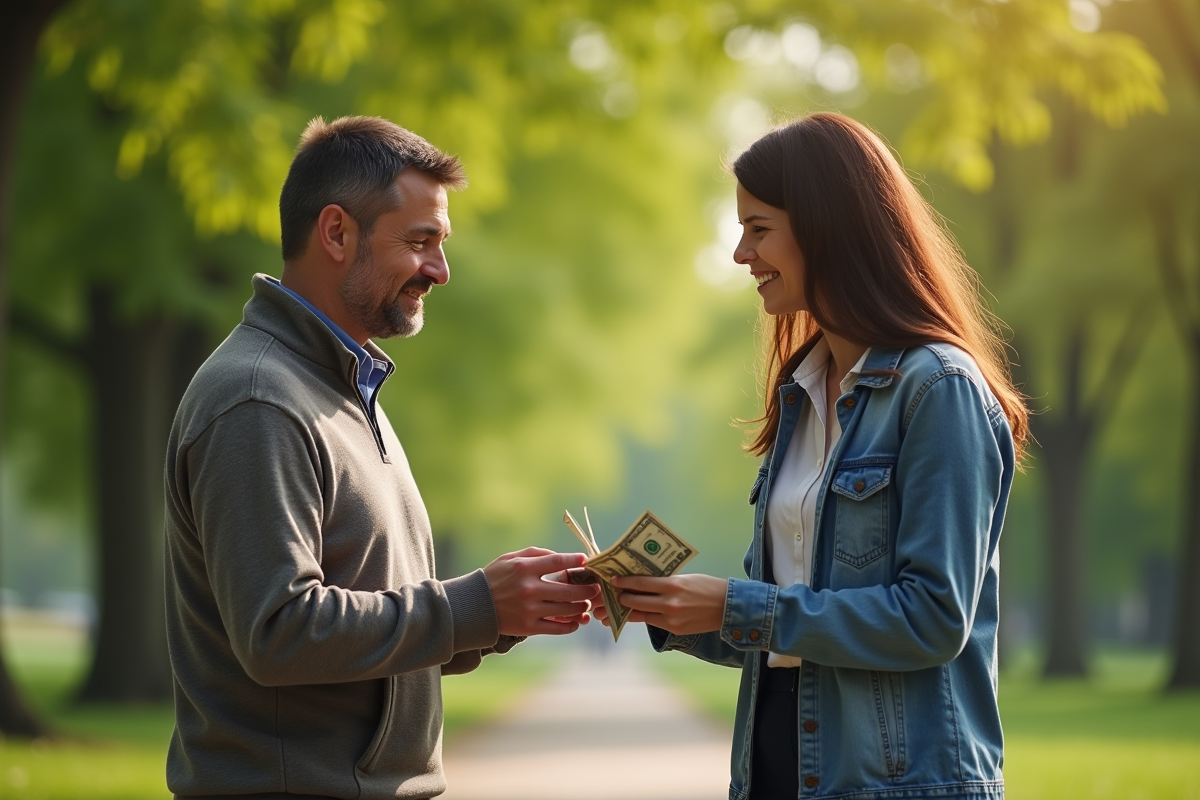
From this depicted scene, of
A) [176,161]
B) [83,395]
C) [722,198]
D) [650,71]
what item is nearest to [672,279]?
[722,198]

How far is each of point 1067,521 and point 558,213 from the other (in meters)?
12.1

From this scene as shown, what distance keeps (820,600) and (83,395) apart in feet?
60.4

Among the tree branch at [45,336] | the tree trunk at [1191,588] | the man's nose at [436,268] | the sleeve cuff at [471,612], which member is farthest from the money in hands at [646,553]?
the tree trunk at [1191,588]

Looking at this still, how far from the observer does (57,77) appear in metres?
14.0

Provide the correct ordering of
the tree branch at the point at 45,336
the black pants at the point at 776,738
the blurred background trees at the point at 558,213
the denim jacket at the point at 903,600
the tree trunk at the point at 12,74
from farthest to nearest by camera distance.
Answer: the tree branch at the point at 45,336
the blurred background trees at the point at 558,213
the tree trunk at the point at 12,74
the black pants at the point at 776,738
the denim jacket at the point at 903,600

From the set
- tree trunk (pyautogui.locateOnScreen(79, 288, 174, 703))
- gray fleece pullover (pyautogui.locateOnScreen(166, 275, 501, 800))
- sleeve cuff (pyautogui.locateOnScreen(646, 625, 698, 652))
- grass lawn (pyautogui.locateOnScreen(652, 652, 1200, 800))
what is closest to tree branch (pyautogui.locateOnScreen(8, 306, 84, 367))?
tree trunk (pyautogui.locateOnScreen(79, 288, 174, 703))

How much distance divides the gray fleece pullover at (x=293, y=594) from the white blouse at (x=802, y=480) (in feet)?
2.39

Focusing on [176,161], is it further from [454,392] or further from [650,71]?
[454,392]

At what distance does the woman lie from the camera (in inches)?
122

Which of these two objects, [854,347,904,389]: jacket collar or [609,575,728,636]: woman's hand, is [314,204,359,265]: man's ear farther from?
[854,347,904,389]: jacket collar

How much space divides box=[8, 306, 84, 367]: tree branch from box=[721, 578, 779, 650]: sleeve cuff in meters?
14.7

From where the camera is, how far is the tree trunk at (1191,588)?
19.2 metres

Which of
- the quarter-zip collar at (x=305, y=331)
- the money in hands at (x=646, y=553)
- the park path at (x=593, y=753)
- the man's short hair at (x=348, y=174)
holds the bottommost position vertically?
the park path at (x=593, y=753)

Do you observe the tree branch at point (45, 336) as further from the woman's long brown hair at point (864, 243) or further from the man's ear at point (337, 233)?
the woman's long brown hair at point (864, 243)
